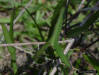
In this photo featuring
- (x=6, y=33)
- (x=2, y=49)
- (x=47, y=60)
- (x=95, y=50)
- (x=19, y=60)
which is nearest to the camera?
(x=6, y=33)

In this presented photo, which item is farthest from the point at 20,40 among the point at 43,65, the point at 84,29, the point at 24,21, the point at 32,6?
the point at 84,29

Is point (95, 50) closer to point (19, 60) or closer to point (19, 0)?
point (19, 60)

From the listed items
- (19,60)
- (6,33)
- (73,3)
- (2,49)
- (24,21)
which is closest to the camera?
(6,33)

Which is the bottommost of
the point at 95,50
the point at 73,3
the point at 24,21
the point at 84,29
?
the point at 95,50

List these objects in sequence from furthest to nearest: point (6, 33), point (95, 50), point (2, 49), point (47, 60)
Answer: point (95, 50)
point (2, 49)
point (47, 60)
point (6, 33)

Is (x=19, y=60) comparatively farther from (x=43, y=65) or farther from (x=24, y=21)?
(x=24, y=21)

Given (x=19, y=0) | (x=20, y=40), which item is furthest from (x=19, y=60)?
(x=19, y=0)

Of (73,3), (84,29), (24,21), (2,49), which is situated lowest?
(2,49)

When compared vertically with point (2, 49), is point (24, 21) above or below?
above

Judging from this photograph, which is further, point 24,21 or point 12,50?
point 24,21

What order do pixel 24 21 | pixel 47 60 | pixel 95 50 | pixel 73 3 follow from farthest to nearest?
pixel 73 3 < pixel 24 21 < pixel 95 50 < pixel 47 60
